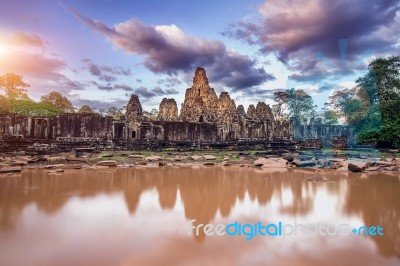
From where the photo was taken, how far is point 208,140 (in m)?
22.5

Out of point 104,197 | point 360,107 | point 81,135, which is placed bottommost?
point 104,197

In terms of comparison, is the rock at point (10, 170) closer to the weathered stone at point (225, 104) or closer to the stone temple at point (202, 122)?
the stone temple at point (202, 122)

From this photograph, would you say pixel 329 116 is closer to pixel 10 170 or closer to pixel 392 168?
pixel 392 168

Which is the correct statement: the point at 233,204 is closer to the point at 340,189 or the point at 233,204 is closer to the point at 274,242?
the point at 274,242

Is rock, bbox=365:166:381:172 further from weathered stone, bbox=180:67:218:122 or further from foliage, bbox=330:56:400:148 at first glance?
weathered stone, bbox=180:67:218:122

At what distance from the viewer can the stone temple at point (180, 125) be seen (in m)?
16.9

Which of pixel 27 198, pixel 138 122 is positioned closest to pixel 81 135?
pixel 138 122

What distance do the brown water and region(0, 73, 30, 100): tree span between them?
21479 millimetres

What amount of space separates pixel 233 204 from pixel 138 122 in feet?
48.6

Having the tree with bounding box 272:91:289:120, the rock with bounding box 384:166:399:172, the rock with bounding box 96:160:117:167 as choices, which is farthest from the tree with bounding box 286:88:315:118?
the rock with bounding box 96:160:117:167

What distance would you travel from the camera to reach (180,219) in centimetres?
521

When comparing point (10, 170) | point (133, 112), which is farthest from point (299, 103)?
point (10, 170)

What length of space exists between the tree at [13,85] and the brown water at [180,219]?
70.5ft

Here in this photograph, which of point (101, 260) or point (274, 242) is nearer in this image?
point (101, 260)
